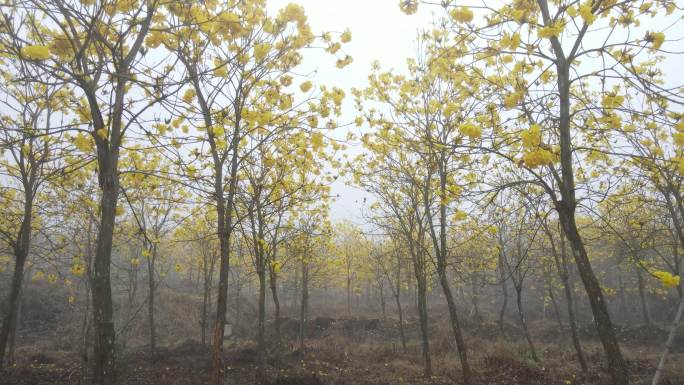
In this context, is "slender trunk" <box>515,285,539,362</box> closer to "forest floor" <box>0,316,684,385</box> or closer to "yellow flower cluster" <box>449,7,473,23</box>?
"forest floor" <box>0,316,684,385</box>

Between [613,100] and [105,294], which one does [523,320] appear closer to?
[613,100]

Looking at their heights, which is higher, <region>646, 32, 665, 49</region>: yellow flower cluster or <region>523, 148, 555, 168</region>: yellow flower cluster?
<region>646, 32, 665, 49</region>: yellow flower cluster

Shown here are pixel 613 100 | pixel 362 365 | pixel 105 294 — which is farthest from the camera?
pixel 362 365

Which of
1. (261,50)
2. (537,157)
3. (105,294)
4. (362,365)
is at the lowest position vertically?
(362,365)

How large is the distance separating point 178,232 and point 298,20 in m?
8.02

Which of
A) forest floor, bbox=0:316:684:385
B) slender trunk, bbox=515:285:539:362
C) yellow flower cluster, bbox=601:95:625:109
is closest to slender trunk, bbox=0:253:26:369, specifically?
forest floor, bbox=0:316:684:385

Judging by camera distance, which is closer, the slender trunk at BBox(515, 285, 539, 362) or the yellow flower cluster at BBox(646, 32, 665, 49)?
the yellow flower cluster at BBox(646, 32, 665, 49)

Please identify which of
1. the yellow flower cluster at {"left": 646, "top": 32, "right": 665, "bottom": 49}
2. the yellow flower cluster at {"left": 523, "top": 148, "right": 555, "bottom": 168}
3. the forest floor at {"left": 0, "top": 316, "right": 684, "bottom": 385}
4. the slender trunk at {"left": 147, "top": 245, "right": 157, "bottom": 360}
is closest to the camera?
the yellow flower cluster at {"left": 523, "top": 148, "right": 555, "bottom": 168}

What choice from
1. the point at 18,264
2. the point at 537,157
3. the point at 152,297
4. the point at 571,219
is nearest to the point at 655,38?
the point at 537,157

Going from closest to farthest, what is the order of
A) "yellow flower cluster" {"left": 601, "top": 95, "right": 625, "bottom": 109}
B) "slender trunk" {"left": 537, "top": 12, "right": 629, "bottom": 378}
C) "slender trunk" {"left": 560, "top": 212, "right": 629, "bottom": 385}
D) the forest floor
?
1. "slender trunk" {"left": 560, "top": 212, "right": 629, "bottom": 385}
2. "slender trunk" {"left": 537, "top": 12, "right": 629, "bottom": 378}
3. "yellow flower cluster" {"left": 601, "top": 95, "right": 625, "bottom": 109}
4. the forest floor

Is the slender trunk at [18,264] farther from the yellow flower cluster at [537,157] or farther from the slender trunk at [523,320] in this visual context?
the slender trunk at [523,320]

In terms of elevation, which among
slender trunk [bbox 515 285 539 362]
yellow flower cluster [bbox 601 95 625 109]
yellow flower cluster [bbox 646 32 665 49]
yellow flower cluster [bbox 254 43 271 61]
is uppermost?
yellow flower cluster [bbox 254 43 271 61]

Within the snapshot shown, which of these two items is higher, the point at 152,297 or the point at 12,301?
the point at 12,301

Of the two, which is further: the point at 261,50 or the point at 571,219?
the point at 261,50
